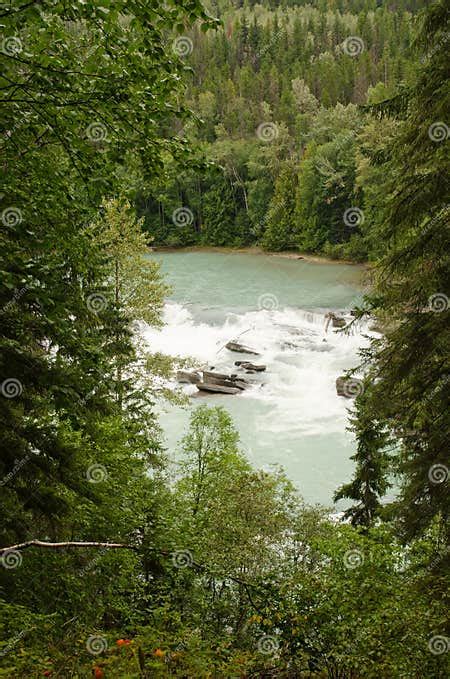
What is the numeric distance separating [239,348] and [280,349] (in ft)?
6.97

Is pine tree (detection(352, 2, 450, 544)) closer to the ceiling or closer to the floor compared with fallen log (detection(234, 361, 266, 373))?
closer to the floor

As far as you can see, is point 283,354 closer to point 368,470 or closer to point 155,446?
point 368,470

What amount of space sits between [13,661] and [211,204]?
6732 centimetres

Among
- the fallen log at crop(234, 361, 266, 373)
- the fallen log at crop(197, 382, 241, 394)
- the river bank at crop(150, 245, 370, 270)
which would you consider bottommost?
the fallen log at crop(197, 382, 241, 394)

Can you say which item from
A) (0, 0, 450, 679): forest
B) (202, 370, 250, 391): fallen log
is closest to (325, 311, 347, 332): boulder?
(202, 370, 250, 391): fallen log

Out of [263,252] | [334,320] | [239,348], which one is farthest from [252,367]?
[263,252]

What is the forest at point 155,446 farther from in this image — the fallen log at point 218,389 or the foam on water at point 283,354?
the fallen log at point 218,389

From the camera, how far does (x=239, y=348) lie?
95.7 ft

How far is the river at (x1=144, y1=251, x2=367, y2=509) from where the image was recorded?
1927 centimetres

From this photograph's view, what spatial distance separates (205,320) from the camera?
33531mm

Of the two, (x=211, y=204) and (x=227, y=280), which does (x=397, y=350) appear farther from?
(x=211, y=204)

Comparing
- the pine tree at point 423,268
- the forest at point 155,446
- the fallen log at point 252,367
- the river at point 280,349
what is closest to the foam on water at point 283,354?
the river at point 280,349

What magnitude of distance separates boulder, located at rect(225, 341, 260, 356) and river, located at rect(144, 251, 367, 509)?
0.30m

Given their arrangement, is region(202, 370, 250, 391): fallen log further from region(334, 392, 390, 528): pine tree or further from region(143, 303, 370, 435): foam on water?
region(334, 392, 390, 528): pine tree
